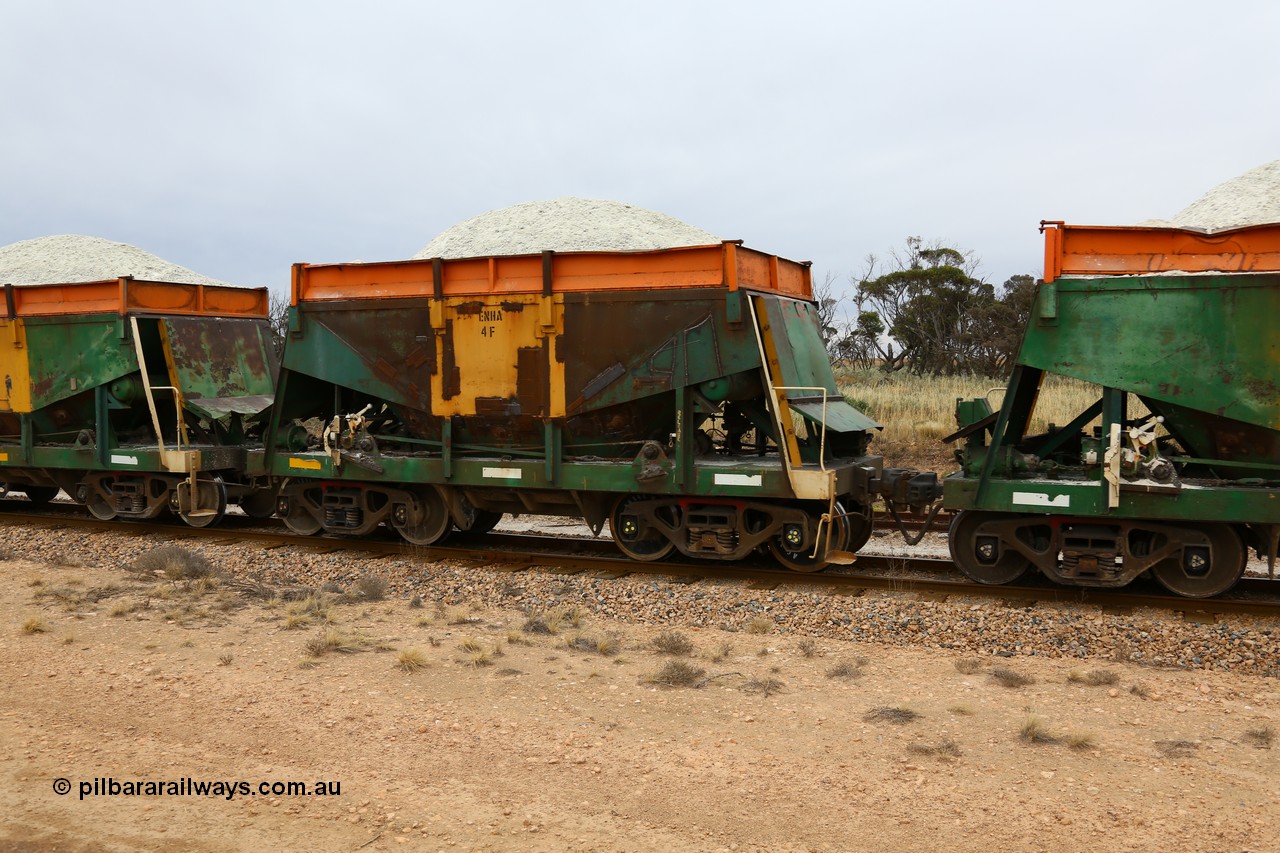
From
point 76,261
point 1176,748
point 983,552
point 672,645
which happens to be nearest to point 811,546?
point 983,552

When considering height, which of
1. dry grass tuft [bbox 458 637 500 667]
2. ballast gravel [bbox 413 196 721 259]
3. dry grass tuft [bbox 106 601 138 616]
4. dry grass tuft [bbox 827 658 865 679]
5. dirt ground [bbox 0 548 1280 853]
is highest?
ballast gravel [bbox 413 196 721 259]

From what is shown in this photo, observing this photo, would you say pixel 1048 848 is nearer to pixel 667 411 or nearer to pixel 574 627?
pixel 574 627

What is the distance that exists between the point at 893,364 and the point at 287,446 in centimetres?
2174

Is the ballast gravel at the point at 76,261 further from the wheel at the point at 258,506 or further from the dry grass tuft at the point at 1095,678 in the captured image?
the dry grass tuft at the point at 1095,678

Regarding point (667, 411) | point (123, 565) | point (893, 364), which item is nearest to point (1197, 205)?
point (667, 411)

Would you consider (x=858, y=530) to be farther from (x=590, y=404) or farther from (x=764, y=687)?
(x=764, y=687)

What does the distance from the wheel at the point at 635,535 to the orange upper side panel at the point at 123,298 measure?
6.95m

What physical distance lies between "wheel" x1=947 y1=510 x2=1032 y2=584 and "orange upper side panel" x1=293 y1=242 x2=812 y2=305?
2929 mm

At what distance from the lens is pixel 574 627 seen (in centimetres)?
771

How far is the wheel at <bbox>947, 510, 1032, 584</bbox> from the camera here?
346 inches

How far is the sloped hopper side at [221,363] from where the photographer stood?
41.9 feet

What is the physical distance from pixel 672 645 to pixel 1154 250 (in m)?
5.05

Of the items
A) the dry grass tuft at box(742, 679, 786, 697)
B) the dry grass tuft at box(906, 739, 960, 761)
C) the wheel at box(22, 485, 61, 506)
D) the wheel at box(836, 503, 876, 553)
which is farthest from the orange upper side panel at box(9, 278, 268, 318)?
the dry grass tuft at box(906, 739, 960, 761)

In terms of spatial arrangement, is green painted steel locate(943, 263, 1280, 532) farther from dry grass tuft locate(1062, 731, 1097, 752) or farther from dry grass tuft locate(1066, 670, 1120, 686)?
dry grass tuft locate(1062, 731, 1097, 752)
